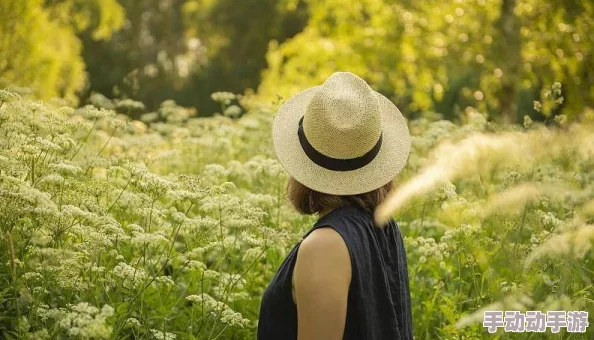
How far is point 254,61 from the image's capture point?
37.8m

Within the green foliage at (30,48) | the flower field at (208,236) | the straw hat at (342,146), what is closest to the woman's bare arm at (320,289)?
the straw hat at (342,146)

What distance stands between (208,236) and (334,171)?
1216 mm

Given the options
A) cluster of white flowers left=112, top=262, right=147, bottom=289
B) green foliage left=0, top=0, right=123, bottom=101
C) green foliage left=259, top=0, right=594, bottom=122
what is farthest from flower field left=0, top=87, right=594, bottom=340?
green foliage left=259, top=0, right=594, bottom=122

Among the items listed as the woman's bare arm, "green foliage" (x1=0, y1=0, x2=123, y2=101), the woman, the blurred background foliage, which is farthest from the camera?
the blurred background foliage

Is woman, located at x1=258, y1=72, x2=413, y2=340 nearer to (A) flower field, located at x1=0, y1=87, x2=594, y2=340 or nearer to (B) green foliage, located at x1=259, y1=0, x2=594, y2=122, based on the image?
(A) flower field, located at x1=0, y1=87, x2=594, y2=340

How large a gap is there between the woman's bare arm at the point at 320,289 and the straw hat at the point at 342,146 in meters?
0.26

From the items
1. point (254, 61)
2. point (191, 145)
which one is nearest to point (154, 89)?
point (254, 61)

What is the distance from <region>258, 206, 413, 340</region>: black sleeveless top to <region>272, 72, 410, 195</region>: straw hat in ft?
0.36

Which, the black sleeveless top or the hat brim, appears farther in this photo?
the hat brim

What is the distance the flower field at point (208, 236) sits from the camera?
3145mm

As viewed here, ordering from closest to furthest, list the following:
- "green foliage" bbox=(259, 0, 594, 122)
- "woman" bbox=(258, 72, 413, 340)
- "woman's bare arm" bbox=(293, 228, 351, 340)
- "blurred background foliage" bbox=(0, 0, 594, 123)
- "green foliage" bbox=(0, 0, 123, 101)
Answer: "woman's bare arm" bbox=(293, 228, 351, 340) < "woman" bbox=(258, 72, 413, 340) < "green foliage" bbox=(0, 0, 123, 101) < "blurred background foliage" bbox=(0, 0, 594, 123) < "green foliage" bbox=(259, 0, 594, 122)

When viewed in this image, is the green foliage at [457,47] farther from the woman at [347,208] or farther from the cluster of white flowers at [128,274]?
the woman at [347,208]

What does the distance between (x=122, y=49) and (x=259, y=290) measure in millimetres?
30125

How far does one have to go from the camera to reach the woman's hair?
9.10 feet
